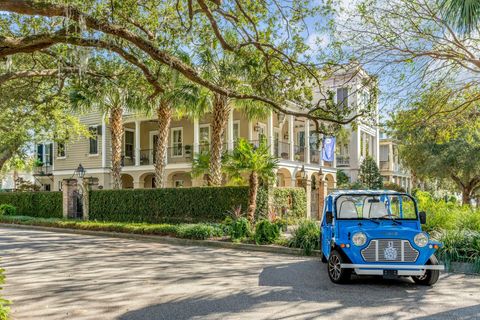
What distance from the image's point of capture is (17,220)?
947 inches

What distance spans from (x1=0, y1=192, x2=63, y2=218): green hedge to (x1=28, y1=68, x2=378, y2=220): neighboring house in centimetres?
484

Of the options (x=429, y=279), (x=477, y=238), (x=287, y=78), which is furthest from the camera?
(x=287, y=78)

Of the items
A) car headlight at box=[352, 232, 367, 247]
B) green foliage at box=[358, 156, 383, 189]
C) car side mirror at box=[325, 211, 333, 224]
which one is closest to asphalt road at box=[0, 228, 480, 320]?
car headlight at box=[352, 232, 367, 247]

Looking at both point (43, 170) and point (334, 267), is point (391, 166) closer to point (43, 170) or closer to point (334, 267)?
point (43, 170)

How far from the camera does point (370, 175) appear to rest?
3347 centimetres

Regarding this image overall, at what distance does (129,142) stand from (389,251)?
27.6 m

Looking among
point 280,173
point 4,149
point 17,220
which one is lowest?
point 17,220

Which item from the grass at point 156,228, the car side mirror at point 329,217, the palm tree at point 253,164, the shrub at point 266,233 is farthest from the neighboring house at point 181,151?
the car side mirror at point 329,217

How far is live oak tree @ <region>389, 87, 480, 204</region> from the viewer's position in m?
12.9

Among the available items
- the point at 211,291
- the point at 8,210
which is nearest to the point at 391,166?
the point at 8,210

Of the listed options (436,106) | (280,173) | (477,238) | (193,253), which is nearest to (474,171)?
(280,173)

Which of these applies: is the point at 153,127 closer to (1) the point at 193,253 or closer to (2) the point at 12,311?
(1) the point at 193,253

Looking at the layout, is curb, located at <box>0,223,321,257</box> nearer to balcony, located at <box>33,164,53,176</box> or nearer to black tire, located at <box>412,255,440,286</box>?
black tire, located at <box>412,255,440,286</box>

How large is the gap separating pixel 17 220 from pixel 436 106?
22.0 meters
